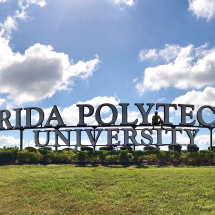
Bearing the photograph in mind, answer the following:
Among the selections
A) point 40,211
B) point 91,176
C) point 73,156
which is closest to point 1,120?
point 73,156

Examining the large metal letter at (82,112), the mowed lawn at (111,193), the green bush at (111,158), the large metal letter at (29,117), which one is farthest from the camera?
the large metal letter at (29,117)

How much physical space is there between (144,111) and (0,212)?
1765 cm

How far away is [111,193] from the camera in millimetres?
12484

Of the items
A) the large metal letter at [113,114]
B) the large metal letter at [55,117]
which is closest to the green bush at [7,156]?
the large metal letter at [55,117]

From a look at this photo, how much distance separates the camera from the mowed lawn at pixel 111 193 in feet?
37.0

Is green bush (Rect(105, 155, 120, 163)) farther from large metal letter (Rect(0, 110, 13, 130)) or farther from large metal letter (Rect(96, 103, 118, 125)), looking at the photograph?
large metal letter (Rect(0, 110, 13, 130))

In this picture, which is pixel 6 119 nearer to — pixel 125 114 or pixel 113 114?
pixel 113 114

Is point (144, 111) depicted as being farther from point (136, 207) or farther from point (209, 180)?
point (136, 207)

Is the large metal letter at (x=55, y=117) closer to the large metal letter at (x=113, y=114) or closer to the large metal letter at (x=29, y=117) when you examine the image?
the large metal letter at (x=29, y=117)

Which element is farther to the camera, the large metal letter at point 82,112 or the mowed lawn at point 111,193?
the large metal letter at point 82,112

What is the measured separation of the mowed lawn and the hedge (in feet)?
15.9

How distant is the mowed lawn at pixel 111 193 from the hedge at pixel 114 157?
4.86m

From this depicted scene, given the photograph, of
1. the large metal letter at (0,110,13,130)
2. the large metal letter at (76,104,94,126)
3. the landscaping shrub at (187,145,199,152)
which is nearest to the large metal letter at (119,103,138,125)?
the large metal letter at (76,104,94,126)

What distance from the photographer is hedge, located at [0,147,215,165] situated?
20.7 meters
